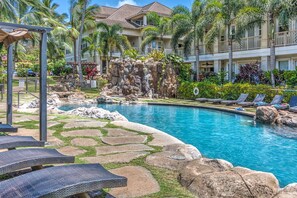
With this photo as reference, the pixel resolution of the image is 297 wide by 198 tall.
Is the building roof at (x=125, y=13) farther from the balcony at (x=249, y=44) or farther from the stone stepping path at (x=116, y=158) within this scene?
the stone stepping path at (x=116, y=158)

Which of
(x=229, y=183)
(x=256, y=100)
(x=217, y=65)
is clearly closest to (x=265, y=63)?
(x=217, y=65)

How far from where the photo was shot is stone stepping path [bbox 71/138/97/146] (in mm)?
5754

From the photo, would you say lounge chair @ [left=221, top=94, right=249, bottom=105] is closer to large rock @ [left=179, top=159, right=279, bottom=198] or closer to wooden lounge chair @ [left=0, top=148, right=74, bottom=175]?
large rock @ [left=179, top=159, right=279, bottom=198]

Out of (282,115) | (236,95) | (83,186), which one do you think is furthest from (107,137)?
(236,95)

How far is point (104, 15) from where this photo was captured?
42.2 m

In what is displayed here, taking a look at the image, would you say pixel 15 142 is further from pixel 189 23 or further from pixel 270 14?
pixel 189 23

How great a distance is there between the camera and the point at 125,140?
6.12 meters

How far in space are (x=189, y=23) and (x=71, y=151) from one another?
21.2 metres

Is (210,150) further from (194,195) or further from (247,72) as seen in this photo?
(247,72)

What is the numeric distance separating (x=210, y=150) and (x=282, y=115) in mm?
5817

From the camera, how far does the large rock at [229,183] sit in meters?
Answer: 3.44

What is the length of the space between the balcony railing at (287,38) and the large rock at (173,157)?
65.5 ft

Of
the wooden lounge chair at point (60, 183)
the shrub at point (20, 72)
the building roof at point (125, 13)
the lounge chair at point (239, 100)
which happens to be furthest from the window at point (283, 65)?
the shrub at point (20, 72)

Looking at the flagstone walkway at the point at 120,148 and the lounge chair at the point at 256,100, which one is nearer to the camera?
the flagstone walkway at the point at 120,148
